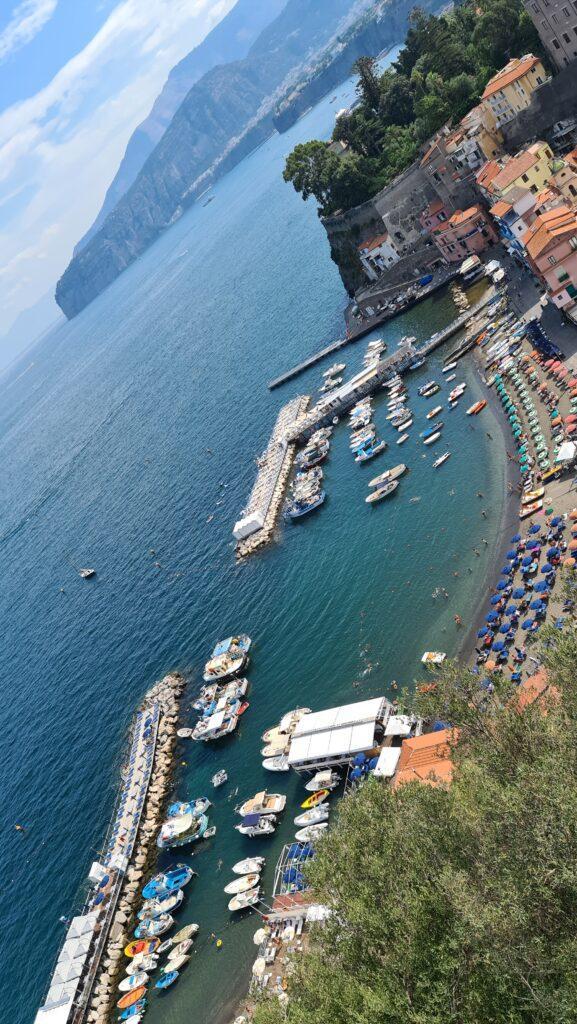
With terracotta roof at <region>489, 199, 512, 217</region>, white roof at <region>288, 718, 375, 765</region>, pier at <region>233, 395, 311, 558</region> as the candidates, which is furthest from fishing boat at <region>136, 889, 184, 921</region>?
terracotta roof at <region>489, 199, 512, 217</region>

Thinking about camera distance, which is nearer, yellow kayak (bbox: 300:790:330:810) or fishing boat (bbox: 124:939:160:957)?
fishing boat (bbox: 124:939:160:957)

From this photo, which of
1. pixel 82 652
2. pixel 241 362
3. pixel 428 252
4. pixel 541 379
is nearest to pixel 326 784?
pixel 541 379

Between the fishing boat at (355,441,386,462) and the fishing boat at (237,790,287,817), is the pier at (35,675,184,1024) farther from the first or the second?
the fishing boat at (355,441,386,462)

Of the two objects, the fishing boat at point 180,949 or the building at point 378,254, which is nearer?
the fishing boat at point 180,949

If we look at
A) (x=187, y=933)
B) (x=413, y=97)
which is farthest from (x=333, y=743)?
(x=413, y=97)

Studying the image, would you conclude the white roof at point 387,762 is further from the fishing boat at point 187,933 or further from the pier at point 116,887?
the pier at point 116,887

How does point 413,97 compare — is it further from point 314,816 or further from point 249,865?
point 249,865

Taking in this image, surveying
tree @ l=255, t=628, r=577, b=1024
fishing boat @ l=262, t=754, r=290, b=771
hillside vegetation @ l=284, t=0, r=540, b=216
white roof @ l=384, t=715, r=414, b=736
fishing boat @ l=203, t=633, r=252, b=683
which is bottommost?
white roof @ l=384, t=715, r=414, b=736

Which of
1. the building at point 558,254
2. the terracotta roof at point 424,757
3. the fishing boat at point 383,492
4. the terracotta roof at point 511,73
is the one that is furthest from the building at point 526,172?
the terracotta roof at point 424,757
